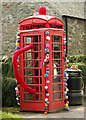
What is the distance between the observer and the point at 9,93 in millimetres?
8477

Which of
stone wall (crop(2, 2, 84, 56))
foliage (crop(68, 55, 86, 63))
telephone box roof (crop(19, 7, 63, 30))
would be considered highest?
stone wall (crop(2, 2, 84, 56))

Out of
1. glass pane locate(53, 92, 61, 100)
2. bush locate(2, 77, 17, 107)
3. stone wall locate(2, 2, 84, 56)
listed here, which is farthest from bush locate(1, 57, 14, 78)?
stone wall locate(2, 2, 84, 56)

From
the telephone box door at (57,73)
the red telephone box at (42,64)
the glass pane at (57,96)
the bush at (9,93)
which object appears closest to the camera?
the red telephone box at (42,64)

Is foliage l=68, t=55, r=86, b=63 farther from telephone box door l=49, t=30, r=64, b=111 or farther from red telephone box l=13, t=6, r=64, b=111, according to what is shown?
red telephone box l=13, t=6, r=64, b=111

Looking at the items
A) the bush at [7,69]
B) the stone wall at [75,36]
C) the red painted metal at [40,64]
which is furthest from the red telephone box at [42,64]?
the stone wall at [75,36]

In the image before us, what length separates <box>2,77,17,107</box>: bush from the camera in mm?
8413

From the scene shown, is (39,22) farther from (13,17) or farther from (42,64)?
(13,17)

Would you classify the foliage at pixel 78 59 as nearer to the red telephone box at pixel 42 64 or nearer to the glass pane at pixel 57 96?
the red telephone box at pixel 42 64

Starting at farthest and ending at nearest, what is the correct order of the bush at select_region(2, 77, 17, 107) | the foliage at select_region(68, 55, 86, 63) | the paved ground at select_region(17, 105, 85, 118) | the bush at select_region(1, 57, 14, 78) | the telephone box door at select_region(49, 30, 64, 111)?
the foliage at select_region(68, 55, 86, 63), the bush at select_region(1, 57, 14, 78), the bush at select_region(2, 77, 17, 107), the telephone box door at select_region(49, 30, 64, 111), the paved ground at select_region(17, 105, 85, 118)

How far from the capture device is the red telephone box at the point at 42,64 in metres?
7.59

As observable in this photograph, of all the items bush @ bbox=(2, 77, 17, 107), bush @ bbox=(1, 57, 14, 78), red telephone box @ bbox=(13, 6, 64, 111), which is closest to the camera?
red telephone box @ bbox=(13, 6, 64, 111)

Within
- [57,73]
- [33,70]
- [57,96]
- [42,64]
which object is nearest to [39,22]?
[42,64]

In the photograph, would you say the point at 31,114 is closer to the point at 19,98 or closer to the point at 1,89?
the point at 19,98

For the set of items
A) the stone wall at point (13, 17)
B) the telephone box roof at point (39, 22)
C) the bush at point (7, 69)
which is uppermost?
the stone wall at point (13, 17)
